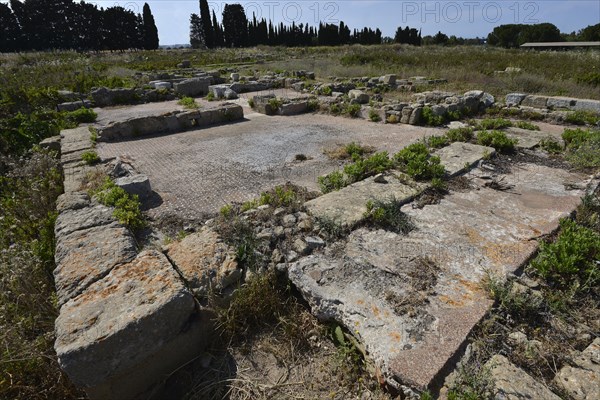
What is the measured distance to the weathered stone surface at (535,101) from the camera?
31.4 feet

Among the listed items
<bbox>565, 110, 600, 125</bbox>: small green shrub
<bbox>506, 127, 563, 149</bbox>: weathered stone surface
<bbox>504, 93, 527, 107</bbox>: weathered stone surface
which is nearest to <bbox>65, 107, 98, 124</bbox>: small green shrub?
<bbox>506, 127, 563, 149</bbox>: weathered stone surface

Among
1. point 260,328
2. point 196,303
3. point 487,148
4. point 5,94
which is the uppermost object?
point 5,94

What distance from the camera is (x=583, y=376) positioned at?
2.00 meters

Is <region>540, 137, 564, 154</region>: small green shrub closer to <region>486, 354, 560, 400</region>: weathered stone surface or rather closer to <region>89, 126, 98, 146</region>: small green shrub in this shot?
<region>486, 354, 560, 400</region>: weathered stone surface

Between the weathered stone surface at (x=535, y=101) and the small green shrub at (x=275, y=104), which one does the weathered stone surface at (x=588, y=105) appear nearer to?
the weathered stone surface at (x=535, y=101)

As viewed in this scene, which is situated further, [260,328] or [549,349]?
[260,328]

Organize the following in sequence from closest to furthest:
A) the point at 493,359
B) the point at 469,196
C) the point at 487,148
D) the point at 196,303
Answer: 1. the point at 493,359
2. the point at 196,303
3. the point at 469,196
4. the point at 487,148

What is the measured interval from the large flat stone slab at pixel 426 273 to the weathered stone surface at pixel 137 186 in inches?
123

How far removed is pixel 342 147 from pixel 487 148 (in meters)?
2.77

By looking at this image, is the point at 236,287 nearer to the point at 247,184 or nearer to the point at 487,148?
the point at 247,184

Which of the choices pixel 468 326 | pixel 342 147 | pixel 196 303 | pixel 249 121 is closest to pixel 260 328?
pixel 196 303

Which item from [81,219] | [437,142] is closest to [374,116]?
[437,142]

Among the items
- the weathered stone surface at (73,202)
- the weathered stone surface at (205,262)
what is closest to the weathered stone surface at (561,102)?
the weathered stone surface at (205,262)

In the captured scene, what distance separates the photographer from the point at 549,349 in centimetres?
225
